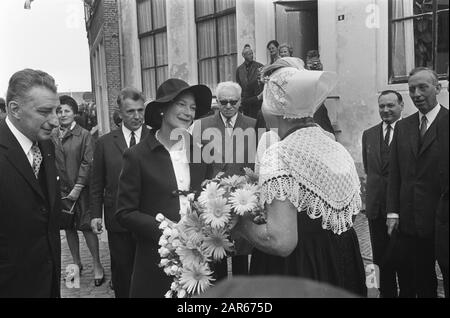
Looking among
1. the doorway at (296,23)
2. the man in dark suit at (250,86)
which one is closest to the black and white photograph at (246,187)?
the man in dark suit at (250,86)

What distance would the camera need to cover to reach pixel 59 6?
12.4 m

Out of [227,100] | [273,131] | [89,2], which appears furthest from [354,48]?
[89,2]

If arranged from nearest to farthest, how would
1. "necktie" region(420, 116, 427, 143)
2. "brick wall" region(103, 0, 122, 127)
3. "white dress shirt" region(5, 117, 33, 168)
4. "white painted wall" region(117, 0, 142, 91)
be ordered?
1. "white dress shirt" region(5, 117, 33, 168)
2. "necktie" region(420, 116, 427, 143)
3. "white painted wall" region(117, 0, 142, 91)
4. "brick wall" region(103, 0, 122, 127)

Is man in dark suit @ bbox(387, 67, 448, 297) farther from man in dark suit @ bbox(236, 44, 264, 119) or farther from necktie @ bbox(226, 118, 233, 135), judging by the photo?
man in dark suit @ bbox(236, 44, 264, 119)

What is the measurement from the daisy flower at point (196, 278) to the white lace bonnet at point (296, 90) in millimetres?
830

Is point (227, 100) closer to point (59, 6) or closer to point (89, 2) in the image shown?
point (59, 6)

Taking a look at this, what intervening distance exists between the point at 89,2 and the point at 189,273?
69.0 ft

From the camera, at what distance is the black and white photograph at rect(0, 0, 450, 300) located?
248cm

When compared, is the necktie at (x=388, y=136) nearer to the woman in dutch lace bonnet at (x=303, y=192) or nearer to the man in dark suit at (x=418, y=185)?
the man in dark suit at (x=418, y=185)

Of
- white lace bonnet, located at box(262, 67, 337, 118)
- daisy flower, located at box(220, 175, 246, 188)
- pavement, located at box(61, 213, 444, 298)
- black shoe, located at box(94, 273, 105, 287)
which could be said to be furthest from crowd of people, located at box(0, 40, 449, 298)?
black shoe, located at box(94, 273, 105, 287)

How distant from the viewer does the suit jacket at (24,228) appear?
2.79 metres

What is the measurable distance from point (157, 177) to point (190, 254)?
2.38ft

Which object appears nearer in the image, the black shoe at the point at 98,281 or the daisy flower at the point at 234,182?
the daisy flower at the point at 234,182

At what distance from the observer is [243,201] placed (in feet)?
8.30
